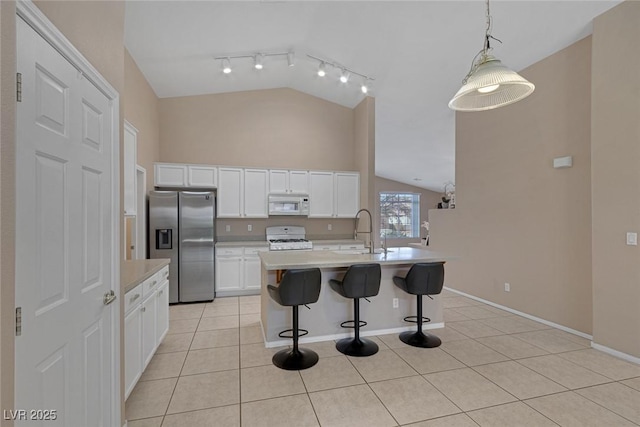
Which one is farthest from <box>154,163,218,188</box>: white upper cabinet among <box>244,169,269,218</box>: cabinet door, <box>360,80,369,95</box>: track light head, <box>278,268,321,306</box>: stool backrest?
<box>278,268,321,306</box>: stool backrest

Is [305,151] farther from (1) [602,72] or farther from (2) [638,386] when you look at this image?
(2) [638,386]

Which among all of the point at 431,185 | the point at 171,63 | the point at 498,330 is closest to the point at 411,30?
the point at 171,63

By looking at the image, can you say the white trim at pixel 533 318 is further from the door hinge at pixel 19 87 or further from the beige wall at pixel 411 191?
the beige wall at pixel 411 191

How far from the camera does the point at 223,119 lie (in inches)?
214

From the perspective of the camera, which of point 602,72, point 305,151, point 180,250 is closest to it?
point 602,72

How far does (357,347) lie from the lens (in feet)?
9.73

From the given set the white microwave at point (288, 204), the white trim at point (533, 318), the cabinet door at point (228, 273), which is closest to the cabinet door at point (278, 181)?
the white microwave at point (288, 204)

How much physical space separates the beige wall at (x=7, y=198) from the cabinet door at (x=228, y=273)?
4.01 metres

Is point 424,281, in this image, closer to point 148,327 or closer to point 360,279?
point 360,279

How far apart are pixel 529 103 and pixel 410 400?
12.7ft

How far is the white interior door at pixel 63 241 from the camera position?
1.04 metres

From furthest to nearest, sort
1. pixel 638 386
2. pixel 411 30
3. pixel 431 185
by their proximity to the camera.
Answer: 1. pixel 431 185
2. pixel 411 30
3. pixel 638 386

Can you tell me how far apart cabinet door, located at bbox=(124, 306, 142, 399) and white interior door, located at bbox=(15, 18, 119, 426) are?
1.07ft

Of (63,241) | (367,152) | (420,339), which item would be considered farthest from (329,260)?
(367,152)
